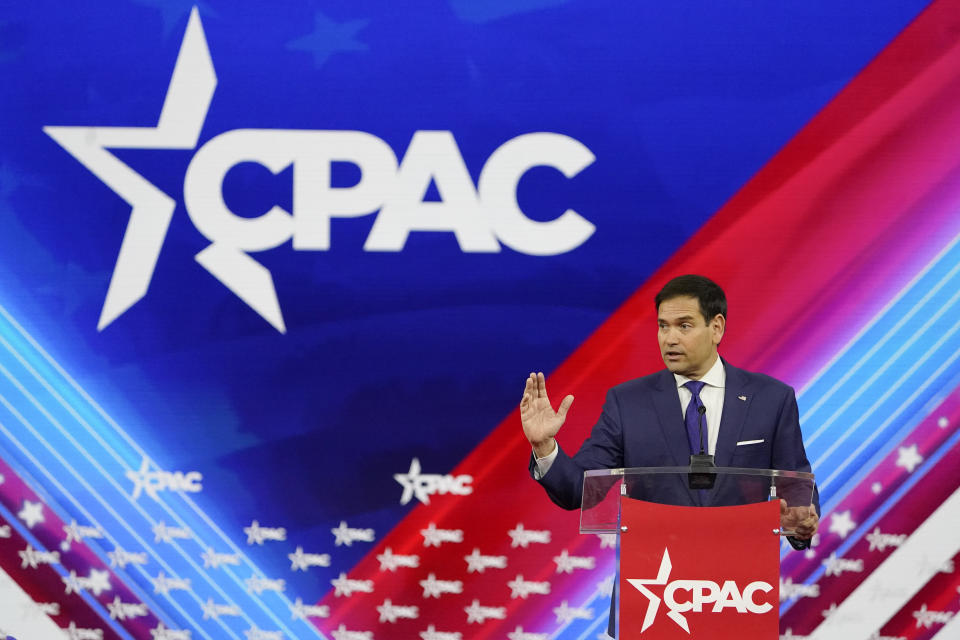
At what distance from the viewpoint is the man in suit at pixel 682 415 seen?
2.39 meters

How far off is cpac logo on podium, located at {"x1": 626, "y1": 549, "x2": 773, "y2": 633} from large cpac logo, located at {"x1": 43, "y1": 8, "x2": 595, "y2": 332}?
1735 millimetres

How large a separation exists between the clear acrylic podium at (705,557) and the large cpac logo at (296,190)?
64.1 inches

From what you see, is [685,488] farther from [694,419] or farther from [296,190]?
[296,190]

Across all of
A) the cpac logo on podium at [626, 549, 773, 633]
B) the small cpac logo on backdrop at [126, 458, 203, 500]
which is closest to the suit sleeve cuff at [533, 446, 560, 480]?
the cpac logo on podium at [626, 549, 773, 633]

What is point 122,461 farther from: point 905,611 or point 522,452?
point 905,611

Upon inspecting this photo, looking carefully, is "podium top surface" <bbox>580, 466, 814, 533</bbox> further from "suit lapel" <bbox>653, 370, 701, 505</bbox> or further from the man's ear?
the man's ear

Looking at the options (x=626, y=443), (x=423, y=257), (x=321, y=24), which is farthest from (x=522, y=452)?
(x=321, y=24)

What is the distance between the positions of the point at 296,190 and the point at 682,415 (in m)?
1.77

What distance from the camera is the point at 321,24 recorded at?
3699 mm

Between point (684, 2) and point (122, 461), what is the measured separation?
2.55 m

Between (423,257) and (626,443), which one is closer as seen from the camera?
(626,443)

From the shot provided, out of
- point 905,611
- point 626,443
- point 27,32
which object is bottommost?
point 905,611

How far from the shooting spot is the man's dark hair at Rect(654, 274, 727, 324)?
2.59 m

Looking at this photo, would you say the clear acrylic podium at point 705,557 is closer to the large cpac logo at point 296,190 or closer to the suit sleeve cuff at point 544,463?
the suit sleeve cuff at point 544,463
